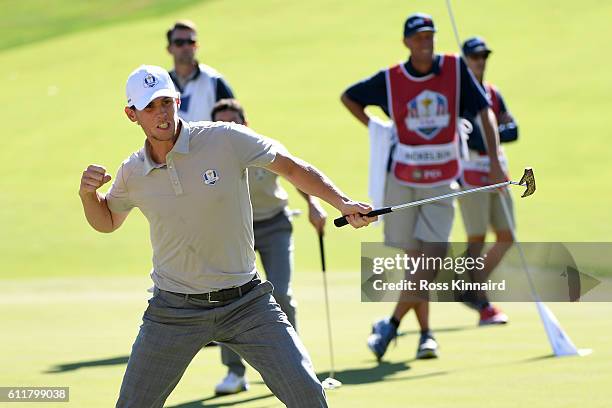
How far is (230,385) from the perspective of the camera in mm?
9359

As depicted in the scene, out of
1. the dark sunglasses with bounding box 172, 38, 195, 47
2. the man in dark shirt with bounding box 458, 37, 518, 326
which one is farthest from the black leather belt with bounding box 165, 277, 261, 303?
the man in dark shirt with bounding box 458, 37, 518, 326

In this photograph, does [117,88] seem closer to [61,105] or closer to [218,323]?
[61,105]

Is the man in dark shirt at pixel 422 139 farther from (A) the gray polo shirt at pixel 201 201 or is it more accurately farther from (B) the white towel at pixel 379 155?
(A) the gray polo shirt at pixel 201 201

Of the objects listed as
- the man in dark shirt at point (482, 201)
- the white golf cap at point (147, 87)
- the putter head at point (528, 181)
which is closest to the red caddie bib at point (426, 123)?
the man in dark shirt at point (482, 201)

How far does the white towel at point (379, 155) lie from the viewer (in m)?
11.2

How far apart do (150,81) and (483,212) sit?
7.05m

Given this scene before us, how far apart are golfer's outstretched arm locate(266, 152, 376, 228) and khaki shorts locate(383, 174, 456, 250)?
422 centimetres

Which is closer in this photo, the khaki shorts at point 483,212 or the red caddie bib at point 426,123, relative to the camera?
the red caddie bib at point 426,123

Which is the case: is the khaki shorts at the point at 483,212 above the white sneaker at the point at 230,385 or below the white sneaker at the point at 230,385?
above

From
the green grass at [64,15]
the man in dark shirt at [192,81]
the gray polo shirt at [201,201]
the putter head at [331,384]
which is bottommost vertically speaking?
the putter head at [331,384]

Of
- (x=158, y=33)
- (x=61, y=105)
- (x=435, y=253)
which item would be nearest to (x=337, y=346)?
(x=435, y=253)

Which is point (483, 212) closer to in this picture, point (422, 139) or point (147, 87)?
point (422, 139)

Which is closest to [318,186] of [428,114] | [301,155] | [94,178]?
[94,178]

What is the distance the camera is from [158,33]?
39375 mm
